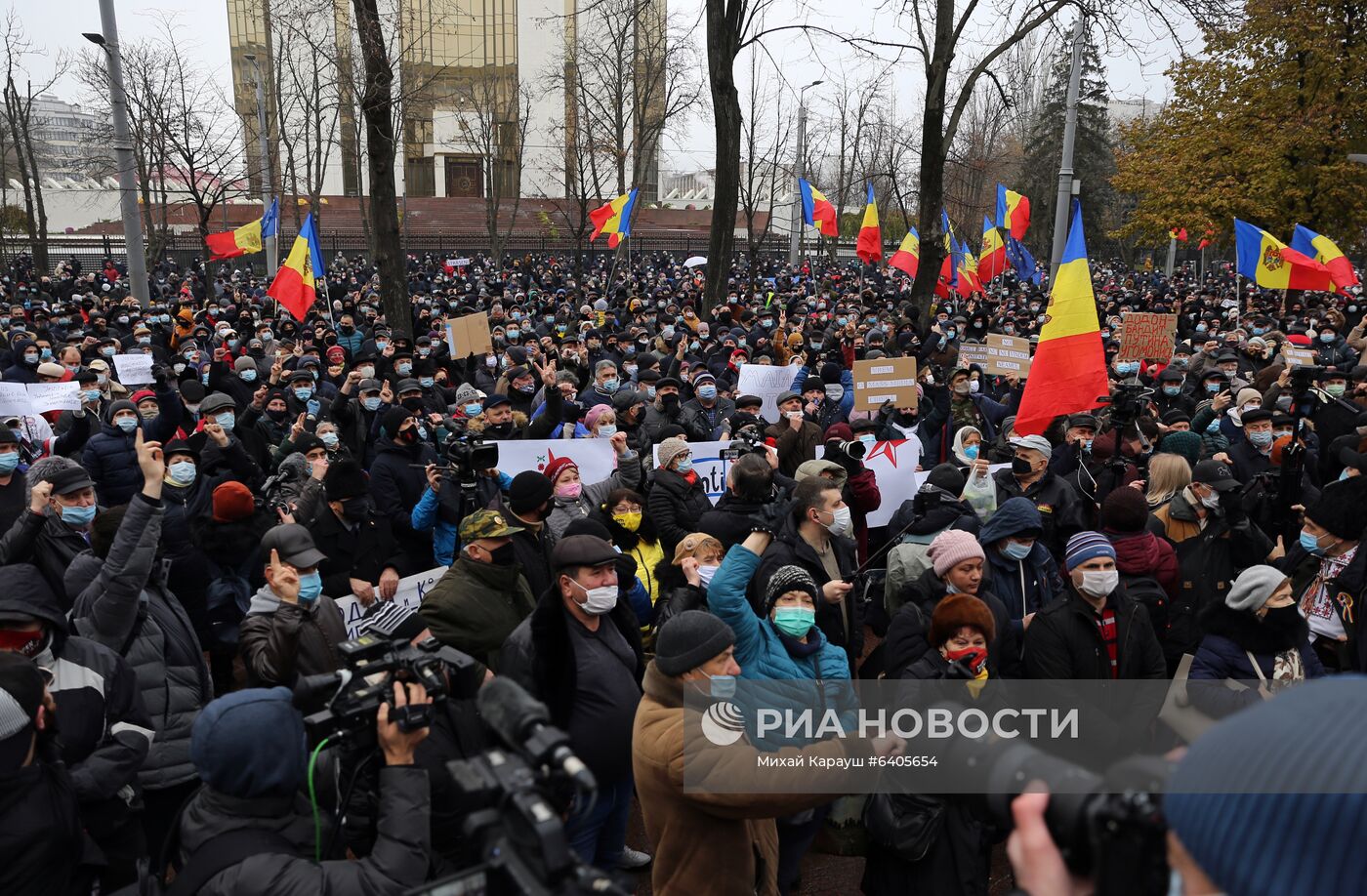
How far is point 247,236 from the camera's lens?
21594 millimetres

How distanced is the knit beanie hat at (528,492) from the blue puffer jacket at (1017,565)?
2.27 meters

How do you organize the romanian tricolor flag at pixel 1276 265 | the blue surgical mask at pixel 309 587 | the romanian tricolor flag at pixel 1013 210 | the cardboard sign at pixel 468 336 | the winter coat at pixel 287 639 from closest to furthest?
the winter coat at pixel 287 639 → the blue surgical mask at pixel 309 587 → the cardboard sign at pixel 468 336 → the romanian tricolor flag at pixel 1276 265 → the romanian tricolor flag at pixel 1013 210

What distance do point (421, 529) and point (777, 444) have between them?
306 cm

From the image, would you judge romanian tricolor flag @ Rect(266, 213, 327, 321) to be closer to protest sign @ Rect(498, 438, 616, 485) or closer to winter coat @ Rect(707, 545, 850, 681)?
protest sign @ Rect(498, 438, 616, 485)

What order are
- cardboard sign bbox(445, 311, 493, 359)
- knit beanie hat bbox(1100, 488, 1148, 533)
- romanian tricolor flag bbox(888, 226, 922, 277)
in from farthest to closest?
romanian tricolor flag bbox(888, 226, 922, 277), cardboard sign bbox(445, 311, 493, 359), knit beanie hat bbox(1100, 488, 1148, 533)

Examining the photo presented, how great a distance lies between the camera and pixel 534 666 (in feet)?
12.3

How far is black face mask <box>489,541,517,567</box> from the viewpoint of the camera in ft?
14.7

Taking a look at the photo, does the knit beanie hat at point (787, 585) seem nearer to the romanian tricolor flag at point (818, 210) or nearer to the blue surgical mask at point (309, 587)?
the blue surgical mask at point (309, 587)

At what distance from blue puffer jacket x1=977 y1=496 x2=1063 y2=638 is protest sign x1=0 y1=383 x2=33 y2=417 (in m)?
7.97

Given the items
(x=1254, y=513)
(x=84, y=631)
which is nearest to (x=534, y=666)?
(x=84, y=631)

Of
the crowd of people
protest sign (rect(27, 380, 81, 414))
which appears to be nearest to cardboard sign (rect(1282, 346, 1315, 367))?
the crowd of people

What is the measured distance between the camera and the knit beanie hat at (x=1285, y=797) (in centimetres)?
94

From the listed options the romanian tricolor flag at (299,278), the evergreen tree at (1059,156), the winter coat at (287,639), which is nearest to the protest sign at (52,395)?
the winter coat at (287,639)

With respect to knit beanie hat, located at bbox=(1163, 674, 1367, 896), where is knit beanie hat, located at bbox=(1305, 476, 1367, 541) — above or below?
below
